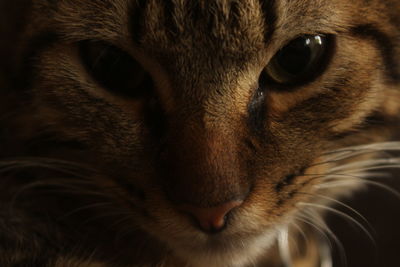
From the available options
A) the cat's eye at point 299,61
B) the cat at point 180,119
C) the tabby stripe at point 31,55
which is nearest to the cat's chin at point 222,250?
the cat at point 180,119

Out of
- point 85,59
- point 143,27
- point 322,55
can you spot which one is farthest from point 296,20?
point 85,59

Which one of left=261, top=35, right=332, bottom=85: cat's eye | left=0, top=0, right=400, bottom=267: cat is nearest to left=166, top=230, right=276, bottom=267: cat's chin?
left=0, top=0, right=400, bottom=267: cat

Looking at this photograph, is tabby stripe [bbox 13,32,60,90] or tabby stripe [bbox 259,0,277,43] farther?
tabby stripe [bbox 13,32,60,90]

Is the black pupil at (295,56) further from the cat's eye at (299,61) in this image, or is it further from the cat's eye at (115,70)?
the cat's eye at (115,70)

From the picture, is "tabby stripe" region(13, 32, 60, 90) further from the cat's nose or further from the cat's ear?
the cat's ear

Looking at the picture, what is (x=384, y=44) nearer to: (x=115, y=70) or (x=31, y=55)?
(x=115, y=70)

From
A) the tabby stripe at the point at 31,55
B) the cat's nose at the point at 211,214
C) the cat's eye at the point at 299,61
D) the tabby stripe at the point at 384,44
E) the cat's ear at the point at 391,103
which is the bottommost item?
the cat's nose at the point at 211,214

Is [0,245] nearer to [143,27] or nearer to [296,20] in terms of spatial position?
[143,27]

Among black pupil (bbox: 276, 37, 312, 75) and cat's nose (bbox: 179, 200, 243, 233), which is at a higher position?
black pupil (bbox: 276, 37, 312, 75)

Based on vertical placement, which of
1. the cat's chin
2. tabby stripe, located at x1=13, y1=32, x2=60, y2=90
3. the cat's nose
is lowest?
the cat's chin
